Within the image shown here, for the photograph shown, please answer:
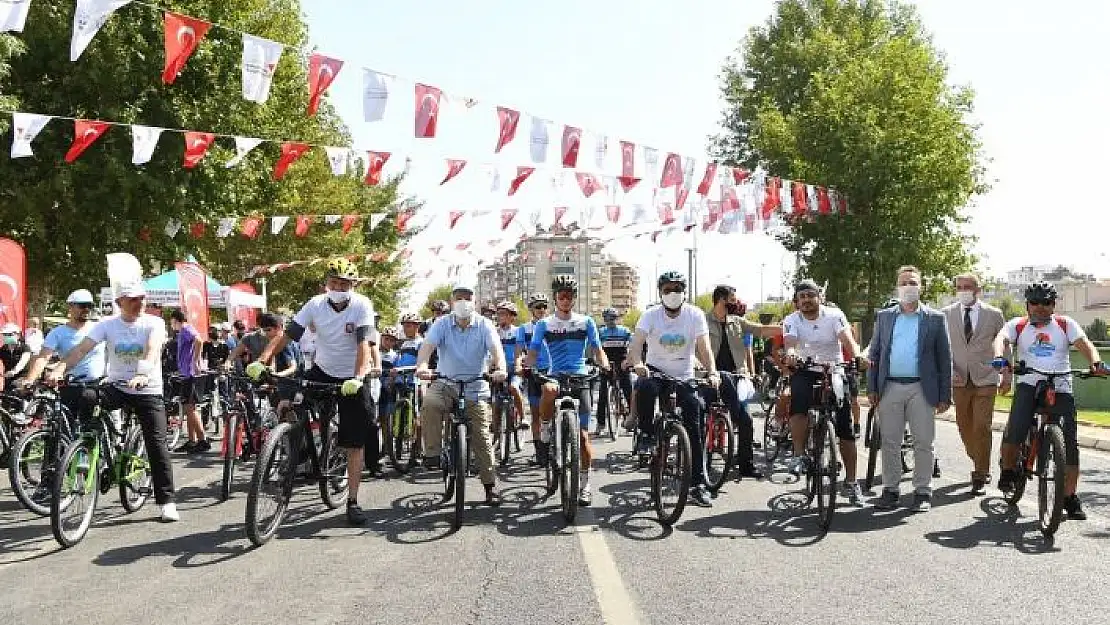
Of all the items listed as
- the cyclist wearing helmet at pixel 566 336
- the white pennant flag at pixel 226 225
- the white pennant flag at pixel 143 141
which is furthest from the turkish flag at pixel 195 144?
the cyclist wearing helmet at pixel 566 336

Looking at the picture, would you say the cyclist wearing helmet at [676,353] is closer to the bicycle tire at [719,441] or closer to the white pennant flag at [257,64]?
the bicycle tire at [719,441]

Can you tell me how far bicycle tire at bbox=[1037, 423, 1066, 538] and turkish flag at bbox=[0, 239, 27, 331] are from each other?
1313 cm

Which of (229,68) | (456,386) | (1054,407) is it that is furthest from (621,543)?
(229,68)

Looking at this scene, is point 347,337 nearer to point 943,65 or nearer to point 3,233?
point 3,233

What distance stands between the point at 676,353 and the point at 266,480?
131 inches

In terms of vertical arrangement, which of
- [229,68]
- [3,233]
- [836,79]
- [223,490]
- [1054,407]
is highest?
[836,79]

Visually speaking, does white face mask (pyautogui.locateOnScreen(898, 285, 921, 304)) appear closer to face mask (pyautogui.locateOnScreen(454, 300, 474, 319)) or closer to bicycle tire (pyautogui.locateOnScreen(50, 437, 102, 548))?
face mask (pyautogui.locateOnScreen(454, 300, 474, 319))

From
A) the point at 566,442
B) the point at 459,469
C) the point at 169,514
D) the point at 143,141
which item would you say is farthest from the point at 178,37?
the point at 566,442

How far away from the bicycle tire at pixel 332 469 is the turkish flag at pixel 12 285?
27.9 ft

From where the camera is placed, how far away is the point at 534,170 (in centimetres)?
2173

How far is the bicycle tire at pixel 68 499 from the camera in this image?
6871 millimetres

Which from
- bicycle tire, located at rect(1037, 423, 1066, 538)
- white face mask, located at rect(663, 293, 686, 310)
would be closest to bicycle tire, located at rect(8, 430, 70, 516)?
white face mask, located at rect(663, 293, 686, 310)

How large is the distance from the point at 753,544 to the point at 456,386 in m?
2.67

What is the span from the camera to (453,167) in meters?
20.9
